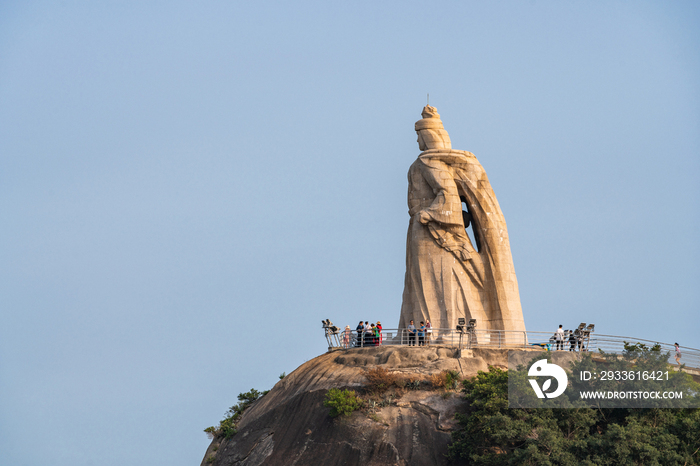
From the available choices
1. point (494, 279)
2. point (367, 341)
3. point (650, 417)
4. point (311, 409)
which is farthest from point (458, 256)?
point (650, 417)

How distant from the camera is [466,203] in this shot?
115ft

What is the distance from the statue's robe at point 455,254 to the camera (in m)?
33.2

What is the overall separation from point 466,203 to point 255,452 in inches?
502

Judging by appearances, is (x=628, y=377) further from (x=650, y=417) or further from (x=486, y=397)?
(x=486, y=397)

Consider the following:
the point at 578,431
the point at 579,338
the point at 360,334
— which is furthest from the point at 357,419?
the point at 579,338

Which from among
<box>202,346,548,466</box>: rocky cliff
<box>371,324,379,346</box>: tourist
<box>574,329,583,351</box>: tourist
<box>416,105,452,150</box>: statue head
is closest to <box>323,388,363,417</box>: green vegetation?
<box>202,346,548,466</box>: rocky cliff

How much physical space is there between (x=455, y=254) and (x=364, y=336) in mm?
4660

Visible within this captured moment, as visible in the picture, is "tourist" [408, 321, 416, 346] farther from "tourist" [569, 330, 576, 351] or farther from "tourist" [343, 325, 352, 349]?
"tourist" [569, 330, 576, 351]

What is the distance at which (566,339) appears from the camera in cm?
3120

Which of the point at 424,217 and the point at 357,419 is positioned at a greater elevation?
the point at 424,217

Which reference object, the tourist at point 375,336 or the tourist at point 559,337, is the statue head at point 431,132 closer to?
the tourist at point 375,336

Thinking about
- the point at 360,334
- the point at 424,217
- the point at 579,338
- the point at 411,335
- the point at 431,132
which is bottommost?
the point at 579,338

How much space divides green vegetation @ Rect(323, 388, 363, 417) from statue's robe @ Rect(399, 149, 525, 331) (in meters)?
6.51

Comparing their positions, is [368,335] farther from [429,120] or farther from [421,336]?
[429,120]
